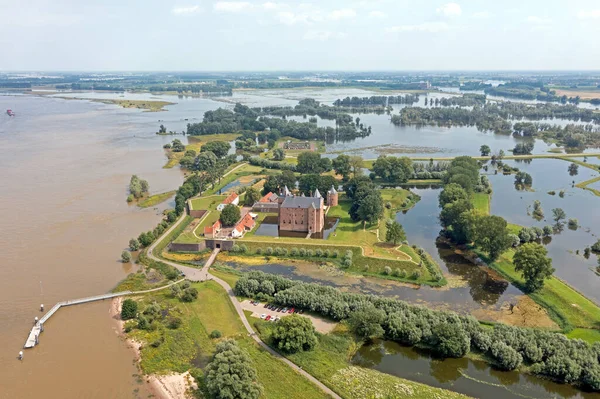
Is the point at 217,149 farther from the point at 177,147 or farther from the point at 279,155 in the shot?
the point at 279,155

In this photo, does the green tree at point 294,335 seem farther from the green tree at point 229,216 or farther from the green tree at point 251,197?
the green tree at point 251,197

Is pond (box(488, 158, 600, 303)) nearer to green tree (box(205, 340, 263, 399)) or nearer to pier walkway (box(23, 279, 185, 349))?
green tree (box(205, 340, 263, 399))

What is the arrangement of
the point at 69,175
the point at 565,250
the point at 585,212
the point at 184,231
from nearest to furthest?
1. the point at 565,250
2. the point at 184,231
3. the point at 585,212
4. the point at 69,175

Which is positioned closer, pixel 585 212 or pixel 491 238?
pixel 491 238

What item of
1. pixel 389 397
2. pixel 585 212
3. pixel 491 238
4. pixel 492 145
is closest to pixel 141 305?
pixel 389 397

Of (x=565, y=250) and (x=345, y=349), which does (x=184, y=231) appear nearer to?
(x=345, y=349)

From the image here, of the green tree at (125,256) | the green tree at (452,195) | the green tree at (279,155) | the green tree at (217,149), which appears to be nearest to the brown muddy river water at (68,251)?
the green tree at (125,256)
